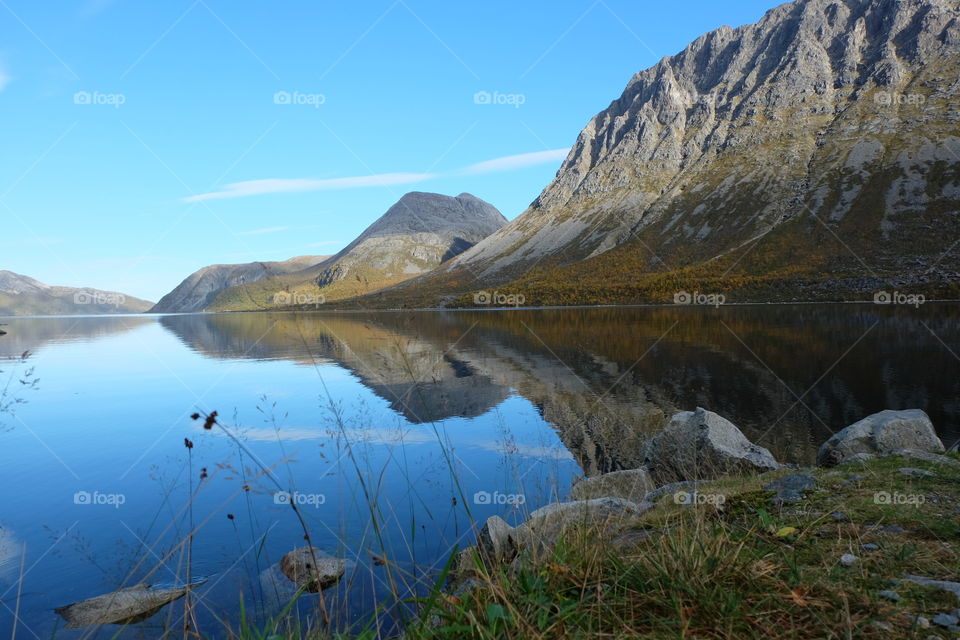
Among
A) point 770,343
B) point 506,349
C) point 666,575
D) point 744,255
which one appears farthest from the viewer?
point 744,255

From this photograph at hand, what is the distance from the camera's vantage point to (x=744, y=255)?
463ft

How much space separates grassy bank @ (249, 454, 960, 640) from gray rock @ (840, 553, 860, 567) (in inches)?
0.9

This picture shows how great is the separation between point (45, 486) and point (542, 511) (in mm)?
13318

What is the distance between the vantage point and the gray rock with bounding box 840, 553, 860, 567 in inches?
165

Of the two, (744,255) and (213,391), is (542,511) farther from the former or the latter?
(744,255)


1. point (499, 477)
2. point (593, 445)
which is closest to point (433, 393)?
point (593, 445)

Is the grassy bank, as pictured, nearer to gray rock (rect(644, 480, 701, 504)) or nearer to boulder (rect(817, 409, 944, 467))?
gray rock (rect(644, 480, 701, 504))

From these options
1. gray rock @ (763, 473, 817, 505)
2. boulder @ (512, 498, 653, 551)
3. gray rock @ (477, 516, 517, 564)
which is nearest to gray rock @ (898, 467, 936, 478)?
gray rock @ (763, 473, 817, 505)

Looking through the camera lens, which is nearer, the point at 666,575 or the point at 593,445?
the point at 666,575

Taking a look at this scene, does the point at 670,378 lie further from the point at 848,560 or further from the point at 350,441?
the point at 848,560

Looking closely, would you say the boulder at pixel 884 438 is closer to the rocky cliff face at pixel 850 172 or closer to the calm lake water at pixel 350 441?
the calm lake water at pixel 350 441

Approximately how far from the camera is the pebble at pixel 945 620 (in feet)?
10.5

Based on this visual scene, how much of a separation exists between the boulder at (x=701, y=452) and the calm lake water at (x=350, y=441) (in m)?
1.92

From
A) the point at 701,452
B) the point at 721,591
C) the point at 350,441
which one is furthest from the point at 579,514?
the point at 350,441
